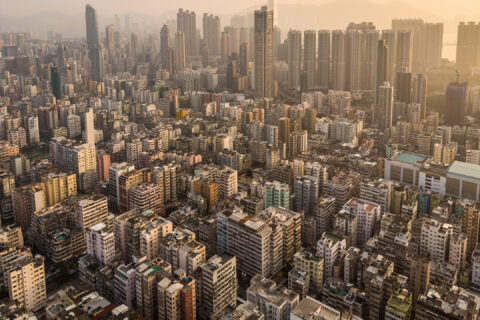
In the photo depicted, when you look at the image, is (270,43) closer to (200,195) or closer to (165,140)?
(165,140)

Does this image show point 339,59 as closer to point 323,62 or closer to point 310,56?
point 323,62

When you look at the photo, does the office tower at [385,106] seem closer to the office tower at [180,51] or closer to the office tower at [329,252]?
the office tower at [329,252]

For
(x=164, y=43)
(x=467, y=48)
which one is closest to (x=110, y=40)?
(x=164, y=43)

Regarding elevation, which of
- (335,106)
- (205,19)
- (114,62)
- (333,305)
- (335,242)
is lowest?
(333,305)

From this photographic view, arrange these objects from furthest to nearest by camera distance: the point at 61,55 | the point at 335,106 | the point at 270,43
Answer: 1. the point at 61,55
2. the point at 270,43
3. the point at 335,106

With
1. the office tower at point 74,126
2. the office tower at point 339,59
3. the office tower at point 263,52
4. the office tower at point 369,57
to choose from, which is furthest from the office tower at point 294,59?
the office tower at point 74,126

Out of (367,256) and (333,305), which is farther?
(367,256)

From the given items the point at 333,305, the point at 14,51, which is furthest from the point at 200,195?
the point at 14,51
